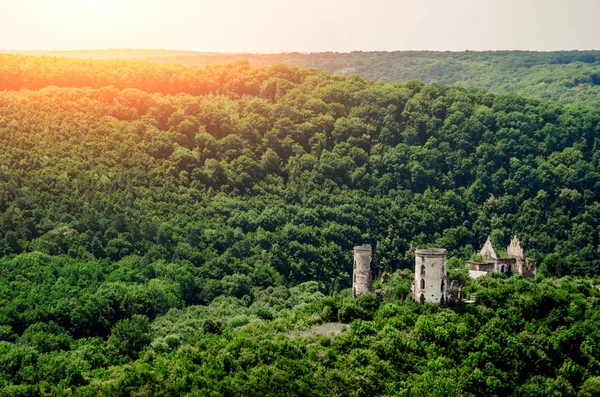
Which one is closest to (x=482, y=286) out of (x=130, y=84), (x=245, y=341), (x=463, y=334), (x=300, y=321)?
(x=463, y=334)

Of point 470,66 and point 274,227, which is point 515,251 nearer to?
point 274,227

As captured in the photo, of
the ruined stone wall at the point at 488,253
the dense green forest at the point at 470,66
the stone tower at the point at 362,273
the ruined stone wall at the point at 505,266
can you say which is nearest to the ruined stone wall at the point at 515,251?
the ruined stone wall at the point at 488,253

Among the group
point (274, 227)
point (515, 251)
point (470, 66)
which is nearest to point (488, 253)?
point (515, 251)

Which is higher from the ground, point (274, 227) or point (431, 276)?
point (431, 276)

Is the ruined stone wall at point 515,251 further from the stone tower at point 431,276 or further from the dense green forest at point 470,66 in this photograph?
the dense green forest at point 470,66

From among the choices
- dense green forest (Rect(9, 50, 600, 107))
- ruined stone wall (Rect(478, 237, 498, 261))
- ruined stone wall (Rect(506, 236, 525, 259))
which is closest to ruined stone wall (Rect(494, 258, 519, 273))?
ruined stone wall (Rect(478, 237, 498, 261))

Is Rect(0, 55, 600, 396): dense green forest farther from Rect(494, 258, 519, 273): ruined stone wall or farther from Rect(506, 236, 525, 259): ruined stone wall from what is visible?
Rect(506, 236, 525, 259): ruined stone wall
